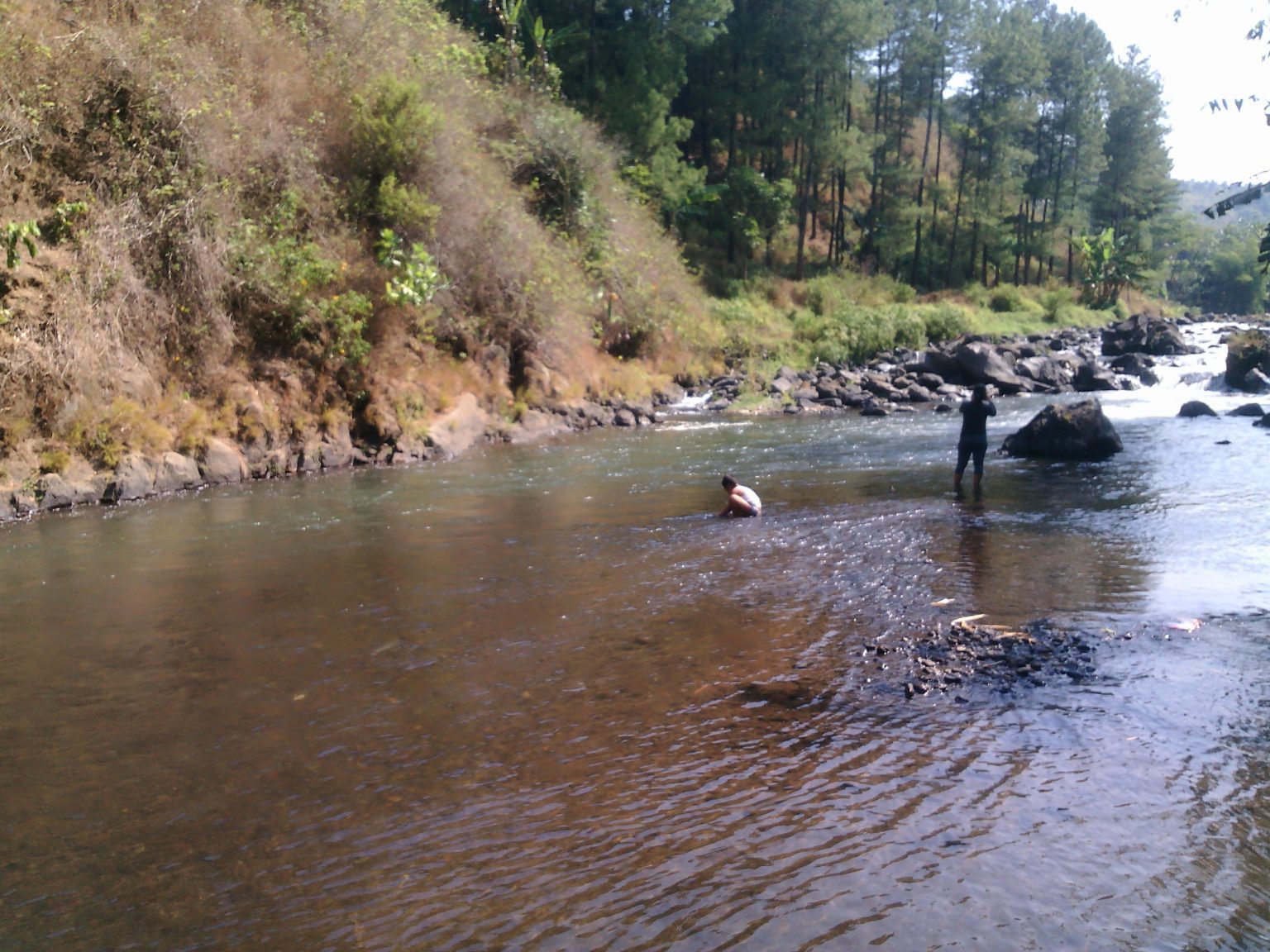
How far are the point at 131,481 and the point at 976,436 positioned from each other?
12112 millimetres

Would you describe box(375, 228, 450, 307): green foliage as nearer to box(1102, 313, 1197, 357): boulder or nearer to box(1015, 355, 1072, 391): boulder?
box(1015, 355, 1072, 391): boulder

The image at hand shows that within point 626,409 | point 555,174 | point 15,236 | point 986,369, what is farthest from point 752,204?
point 15,236

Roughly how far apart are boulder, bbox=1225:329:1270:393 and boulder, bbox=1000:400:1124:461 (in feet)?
40.2

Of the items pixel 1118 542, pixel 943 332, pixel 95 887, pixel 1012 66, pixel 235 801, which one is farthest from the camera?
pixel 1012 66

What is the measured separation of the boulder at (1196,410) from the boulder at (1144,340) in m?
13.0

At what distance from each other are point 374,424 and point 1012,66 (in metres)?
45.1

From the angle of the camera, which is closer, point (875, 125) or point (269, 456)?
point (269, 456)

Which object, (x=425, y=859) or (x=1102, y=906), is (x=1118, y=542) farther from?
(x=425, y=859)

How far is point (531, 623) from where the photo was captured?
820cm

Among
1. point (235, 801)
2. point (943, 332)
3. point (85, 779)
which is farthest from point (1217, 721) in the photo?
point (943, 332)

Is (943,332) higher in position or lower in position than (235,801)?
higher

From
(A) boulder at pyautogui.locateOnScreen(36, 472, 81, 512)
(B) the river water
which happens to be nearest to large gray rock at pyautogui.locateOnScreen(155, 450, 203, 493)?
(A) boulder at pyautogui.locateOnScreen(36, 472, 81, 512)

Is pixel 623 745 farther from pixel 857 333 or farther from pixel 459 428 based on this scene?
pixel 857 333

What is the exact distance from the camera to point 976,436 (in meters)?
13.8
